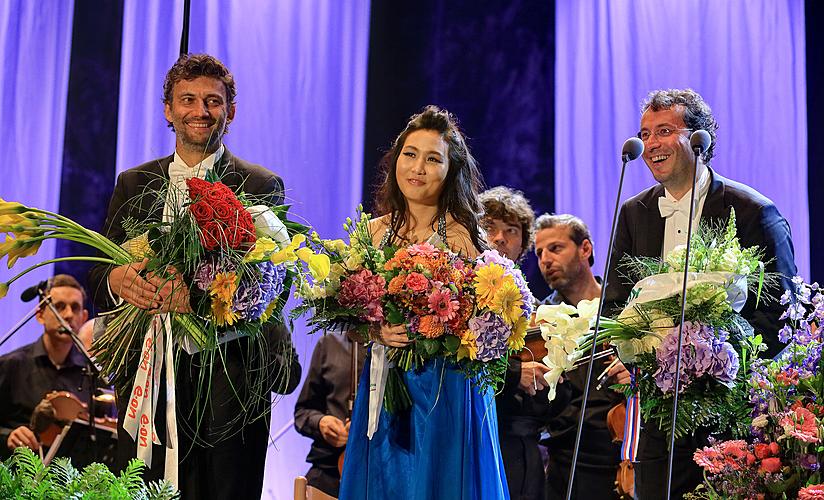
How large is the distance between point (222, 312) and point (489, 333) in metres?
0.85

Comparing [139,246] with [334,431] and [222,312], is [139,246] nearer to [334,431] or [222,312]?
[222,312]

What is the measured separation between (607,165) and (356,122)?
1.53 metres

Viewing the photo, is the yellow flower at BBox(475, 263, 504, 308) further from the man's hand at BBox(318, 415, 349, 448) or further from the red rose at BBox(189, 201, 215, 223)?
the man's hand at BBox(318, 415, 349, 448)

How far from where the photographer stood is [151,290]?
3.18 meters

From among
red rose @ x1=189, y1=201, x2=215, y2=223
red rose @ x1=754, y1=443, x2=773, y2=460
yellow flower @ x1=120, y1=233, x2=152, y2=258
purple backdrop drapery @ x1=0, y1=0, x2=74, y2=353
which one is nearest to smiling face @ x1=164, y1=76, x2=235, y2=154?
yellow flower @ x1=120, y1=233, x2=152, y2=258

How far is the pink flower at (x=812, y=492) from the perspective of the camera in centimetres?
274

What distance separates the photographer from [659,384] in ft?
11.1

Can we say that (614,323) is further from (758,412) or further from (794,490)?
(794,490)

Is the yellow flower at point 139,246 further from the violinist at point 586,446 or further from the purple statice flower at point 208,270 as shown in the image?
the violinist at point 586,446

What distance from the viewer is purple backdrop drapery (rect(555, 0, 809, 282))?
566cm

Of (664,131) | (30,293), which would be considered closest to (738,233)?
(664,131)

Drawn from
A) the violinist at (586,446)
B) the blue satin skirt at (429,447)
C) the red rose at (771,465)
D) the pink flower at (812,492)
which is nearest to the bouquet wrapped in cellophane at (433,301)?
the blue satin skirt at (429,447)

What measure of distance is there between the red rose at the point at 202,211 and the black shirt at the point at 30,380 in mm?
2929

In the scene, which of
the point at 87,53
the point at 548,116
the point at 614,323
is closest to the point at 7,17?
the point at 87,53
